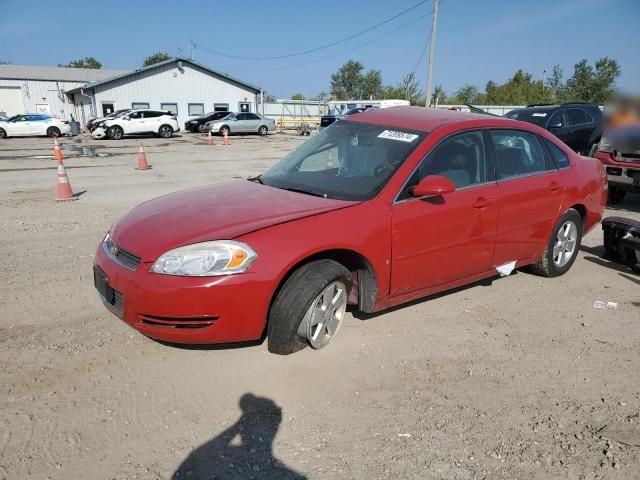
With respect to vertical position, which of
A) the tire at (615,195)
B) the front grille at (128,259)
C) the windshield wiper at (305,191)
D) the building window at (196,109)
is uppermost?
the building window at (196,109)

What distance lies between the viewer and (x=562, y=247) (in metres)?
4.98

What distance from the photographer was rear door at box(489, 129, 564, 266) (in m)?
4.18

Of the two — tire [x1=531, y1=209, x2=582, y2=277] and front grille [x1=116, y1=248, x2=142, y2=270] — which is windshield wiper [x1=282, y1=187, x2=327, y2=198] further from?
tire [x1=531, y1=209, x2=582, y2=277]

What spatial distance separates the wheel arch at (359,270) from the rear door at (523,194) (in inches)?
54.7

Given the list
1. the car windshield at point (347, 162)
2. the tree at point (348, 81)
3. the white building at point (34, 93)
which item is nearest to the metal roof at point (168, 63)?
the white building at point (34, 93)

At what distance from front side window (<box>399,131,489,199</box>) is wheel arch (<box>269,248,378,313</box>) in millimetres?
699

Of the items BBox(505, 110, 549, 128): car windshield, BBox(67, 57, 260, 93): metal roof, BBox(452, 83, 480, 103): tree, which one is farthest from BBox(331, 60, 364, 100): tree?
BBox(505, 110, 549, 128): car windshield

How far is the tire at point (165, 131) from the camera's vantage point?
97.8 ft

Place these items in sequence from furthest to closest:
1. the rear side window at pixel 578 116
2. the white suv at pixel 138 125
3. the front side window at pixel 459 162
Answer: the white suv at pixel 138 125
the rear side window at pixel 578 116
the front side window at pixel 459 162

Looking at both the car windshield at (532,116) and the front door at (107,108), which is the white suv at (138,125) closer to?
the front door at (107,108)

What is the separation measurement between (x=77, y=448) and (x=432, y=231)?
264 cm

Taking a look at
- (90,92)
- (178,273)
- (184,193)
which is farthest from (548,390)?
(90,92)

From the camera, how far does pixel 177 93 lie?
38531mm

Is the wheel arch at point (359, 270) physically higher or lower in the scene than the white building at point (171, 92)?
lower
